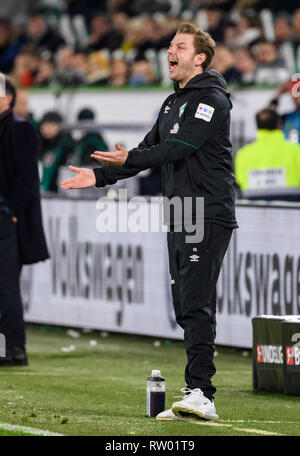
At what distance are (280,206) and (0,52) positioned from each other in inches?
618

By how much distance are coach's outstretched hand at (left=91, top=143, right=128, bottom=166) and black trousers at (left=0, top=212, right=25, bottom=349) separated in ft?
9.41

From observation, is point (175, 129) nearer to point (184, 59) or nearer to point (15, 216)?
point (184, 59)

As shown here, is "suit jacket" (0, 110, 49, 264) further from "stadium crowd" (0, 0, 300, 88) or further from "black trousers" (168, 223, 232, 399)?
"stadium crowd" (0, 0, 300, 88)

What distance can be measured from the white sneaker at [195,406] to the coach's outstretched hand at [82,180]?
125 cm

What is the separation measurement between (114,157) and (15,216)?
289cm

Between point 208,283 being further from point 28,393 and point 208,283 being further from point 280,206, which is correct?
point 280,206

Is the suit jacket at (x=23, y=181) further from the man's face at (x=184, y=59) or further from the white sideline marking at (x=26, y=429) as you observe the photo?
the white sideline marking at (x=26, y=429)

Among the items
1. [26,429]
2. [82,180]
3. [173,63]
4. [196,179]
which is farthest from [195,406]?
[173,63]

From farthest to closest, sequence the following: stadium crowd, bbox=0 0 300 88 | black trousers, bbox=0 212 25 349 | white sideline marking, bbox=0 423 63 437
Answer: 1. stadium crowd, bbox=0 0 300 88
2. black trousers, bbox=0 212 25 349
3. white sideline marking, bbox=0 423 63 437

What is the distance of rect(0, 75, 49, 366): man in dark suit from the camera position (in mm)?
9508

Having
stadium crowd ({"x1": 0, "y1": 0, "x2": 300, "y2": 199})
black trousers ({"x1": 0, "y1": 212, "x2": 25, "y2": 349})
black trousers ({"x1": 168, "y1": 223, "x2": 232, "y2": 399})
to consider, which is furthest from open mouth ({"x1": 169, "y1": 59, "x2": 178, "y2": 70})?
stadium crowd ({"x1": 0, "y1": 0, "x2": 300, "y2": 199})

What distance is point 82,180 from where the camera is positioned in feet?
22.8

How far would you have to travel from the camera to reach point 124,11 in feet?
78.7

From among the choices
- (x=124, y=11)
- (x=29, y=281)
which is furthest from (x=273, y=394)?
(x=124, y=11)
